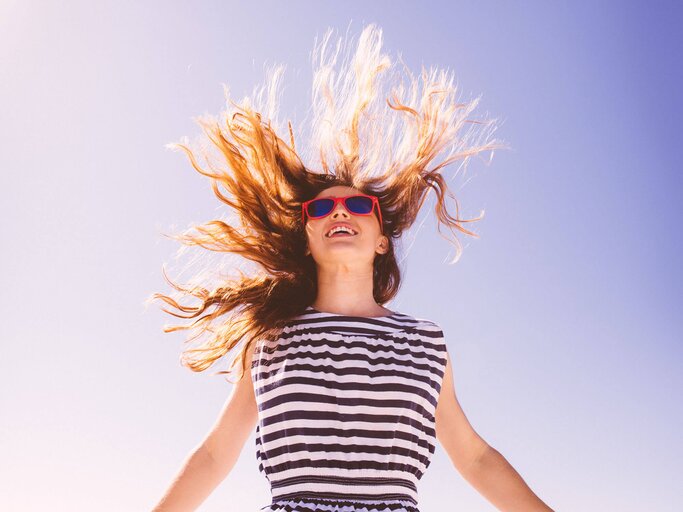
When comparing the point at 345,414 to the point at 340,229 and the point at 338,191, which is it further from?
the point at 338,191

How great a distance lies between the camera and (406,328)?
509 cm

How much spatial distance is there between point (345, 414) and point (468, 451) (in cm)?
111

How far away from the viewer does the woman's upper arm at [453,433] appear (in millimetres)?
5215

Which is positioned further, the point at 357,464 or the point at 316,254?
the point at 316,254

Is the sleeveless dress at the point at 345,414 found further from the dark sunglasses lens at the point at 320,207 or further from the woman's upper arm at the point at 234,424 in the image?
the dark sunglasses lens at the point at 320,207

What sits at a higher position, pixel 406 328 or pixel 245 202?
pixel 245 202

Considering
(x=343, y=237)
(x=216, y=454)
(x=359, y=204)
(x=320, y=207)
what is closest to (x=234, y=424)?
(x=216, y=454)

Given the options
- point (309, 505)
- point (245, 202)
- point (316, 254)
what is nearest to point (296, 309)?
point (316, 254)

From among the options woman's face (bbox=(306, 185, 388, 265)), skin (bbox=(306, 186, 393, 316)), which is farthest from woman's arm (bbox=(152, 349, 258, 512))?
woman's face (bbox=(306, 185, 388, 265))

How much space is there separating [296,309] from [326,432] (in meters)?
1.00

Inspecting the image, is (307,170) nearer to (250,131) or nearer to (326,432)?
(250,131)

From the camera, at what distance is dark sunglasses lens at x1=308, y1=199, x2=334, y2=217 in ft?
17.6

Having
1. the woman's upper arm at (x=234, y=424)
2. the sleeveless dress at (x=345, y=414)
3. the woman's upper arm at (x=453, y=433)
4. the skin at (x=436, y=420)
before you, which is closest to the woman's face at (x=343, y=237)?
the skin at (x=436, y=420)

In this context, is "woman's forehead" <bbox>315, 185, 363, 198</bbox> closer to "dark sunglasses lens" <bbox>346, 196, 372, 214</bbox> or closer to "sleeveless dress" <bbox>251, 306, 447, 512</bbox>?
"dark sunglasses lens" <bbox>346, 196, 372, 214</bbox>
